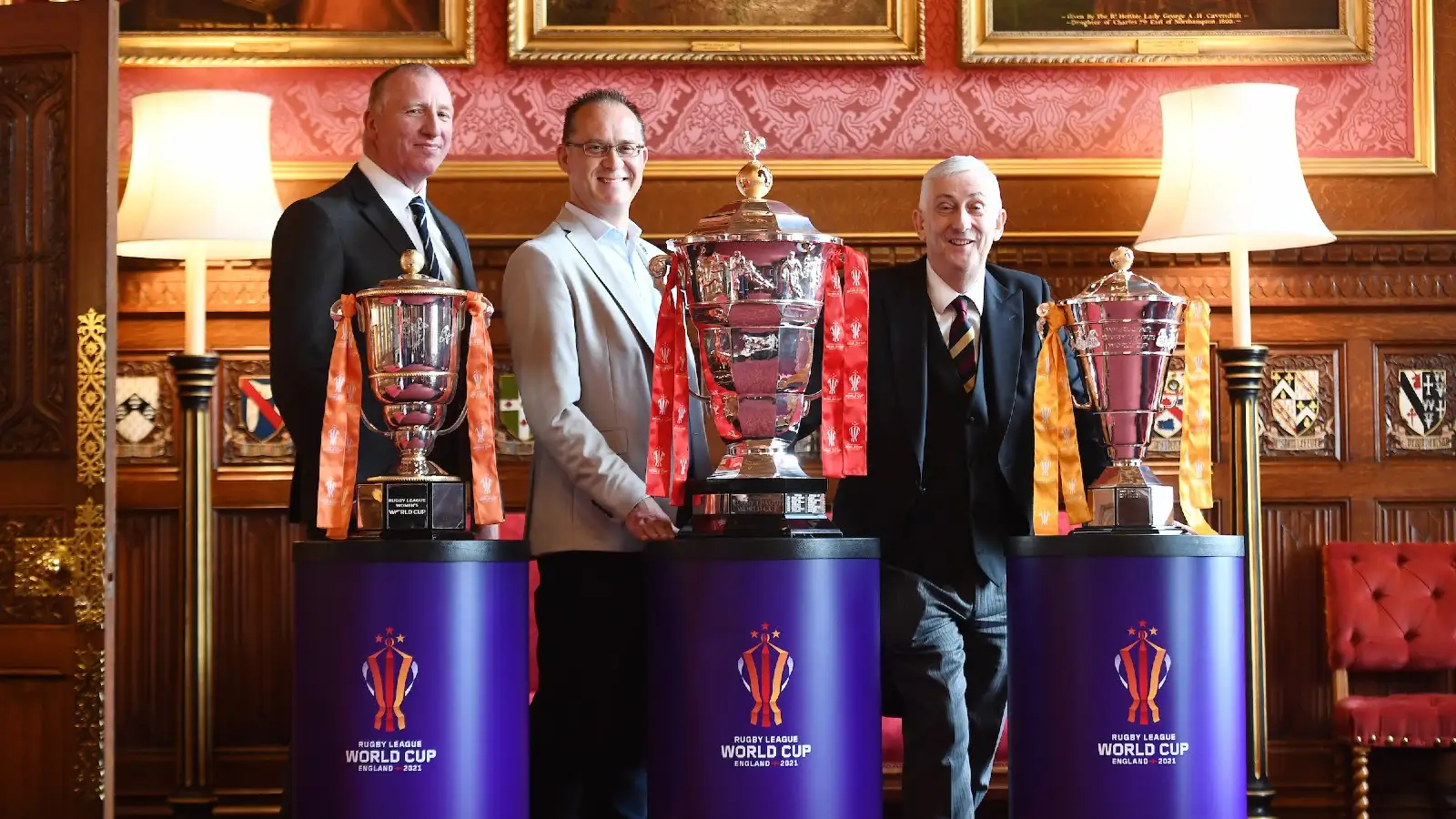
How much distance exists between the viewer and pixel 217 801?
15.3 ft

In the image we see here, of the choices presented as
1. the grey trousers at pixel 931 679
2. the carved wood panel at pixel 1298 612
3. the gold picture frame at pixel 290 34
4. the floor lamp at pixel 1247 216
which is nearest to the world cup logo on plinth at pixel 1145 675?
the grey trousers at pixel 931 679

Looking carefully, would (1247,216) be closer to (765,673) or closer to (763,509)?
(763,509)

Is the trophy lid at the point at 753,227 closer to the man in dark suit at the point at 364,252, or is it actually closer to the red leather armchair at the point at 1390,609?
the man in dark suit at the point at 364,252

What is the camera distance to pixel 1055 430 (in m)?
2.97

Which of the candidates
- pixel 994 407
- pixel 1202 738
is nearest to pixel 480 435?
pixel 994 407

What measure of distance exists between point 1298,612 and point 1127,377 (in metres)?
2.30

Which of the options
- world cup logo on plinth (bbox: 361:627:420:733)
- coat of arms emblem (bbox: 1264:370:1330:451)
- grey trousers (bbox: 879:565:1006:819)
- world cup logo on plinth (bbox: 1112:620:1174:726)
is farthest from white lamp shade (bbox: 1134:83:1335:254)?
world cup logo on plinth (bbox: 361:627:420:733)

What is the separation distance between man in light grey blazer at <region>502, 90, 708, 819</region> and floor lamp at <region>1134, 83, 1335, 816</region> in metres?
1.89

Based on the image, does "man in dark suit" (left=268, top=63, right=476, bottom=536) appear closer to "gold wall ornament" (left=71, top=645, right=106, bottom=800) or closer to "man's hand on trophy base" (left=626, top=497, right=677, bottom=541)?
"man's hand on trophy base" (left=626, top=497, right=677, bottom=541)

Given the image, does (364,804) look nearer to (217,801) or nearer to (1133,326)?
(1133,326)

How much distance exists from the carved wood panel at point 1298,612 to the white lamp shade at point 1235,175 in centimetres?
86

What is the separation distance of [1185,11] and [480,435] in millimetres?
3003

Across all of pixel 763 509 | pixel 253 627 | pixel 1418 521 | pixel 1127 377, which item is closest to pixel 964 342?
pixel 1127 377

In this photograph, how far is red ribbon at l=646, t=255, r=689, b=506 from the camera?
9.43 ft
